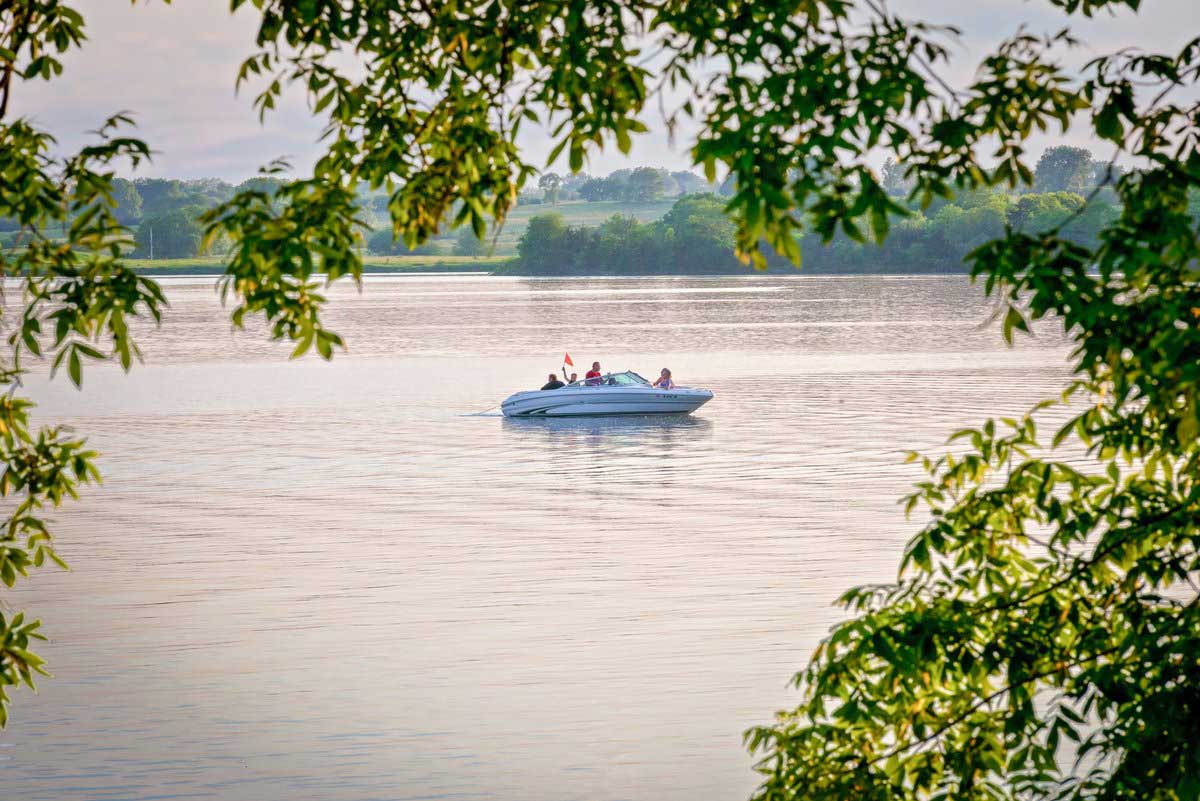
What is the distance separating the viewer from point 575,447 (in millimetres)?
40812

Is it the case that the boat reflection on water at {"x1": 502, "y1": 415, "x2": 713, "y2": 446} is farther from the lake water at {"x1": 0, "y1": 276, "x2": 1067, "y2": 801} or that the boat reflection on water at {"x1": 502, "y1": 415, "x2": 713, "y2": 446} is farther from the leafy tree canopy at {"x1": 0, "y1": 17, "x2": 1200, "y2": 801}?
the leafy tree canopy at {"x1": 0, "y1": 17, "x2": 1200, "y2": 801}

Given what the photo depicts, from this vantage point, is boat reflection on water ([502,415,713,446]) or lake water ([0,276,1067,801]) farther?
boat reflection on water ([502,415,713,446])

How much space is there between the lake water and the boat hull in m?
0.64

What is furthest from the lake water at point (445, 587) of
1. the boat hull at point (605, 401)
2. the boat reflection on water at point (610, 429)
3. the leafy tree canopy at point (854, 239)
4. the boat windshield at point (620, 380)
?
the leafy tree canopy at point (854, 239)

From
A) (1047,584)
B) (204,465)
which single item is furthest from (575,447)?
(1047,584)

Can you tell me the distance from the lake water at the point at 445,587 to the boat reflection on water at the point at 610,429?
21cm

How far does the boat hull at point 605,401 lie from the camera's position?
45.6 meters

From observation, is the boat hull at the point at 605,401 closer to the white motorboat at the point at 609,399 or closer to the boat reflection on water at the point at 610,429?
the white motorboat at the point at 609,399

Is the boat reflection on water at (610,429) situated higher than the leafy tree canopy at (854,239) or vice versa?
the leafy tree canopy at (854,239)

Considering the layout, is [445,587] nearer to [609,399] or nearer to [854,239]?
[854,239]

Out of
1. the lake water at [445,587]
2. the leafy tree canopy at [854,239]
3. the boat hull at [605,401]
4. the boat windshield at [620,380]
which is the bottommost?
the lake water at [445,587]

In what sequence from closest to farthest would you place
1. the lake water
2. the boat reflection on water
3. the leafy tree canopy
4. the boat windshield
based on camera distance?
1. the leafy tree canopy
2. the lake water
3. the boat reflection on water
4. the boat windshield

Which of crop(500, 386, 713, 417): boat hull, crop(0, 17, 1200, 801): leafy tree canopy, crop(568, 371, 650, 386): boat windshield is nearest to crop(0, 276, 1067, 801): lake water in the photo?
crop(500, 386, 713, 417): boat hull

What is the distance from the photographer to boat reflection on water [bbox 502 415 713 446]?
42375 millimetres
